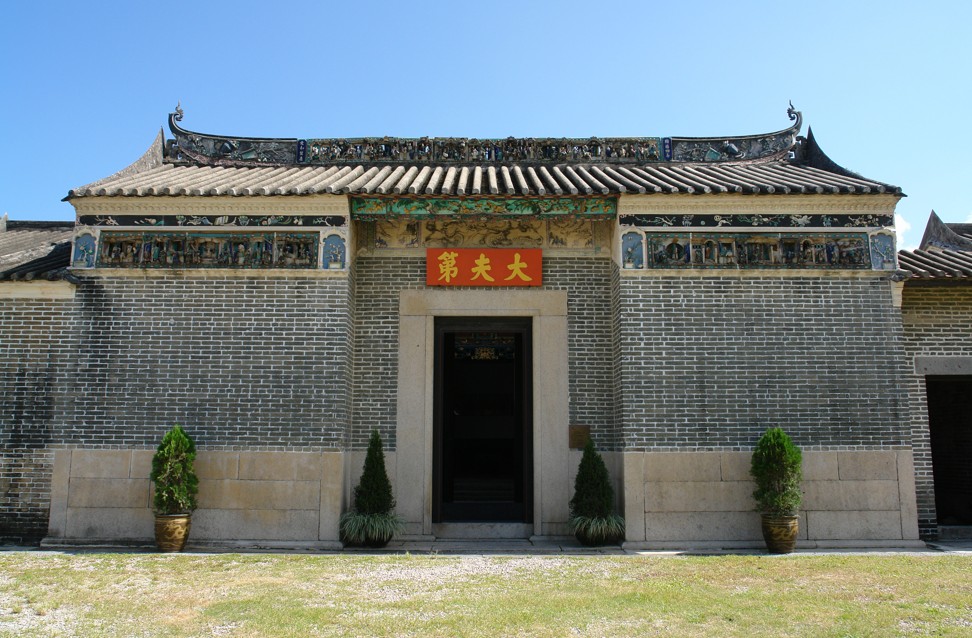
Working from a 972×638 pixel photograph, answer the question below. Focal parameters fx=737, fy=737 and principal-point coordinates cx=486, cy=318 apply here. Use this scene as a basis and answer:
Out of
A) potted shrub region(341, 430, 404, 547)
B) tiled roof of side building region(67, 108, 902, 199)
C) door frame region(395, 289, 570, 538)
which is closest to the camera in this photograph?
potted shrub region(341, 430, 404, 547)

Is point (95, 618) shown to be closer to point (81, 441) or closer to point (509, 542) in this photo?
point (81, 441)

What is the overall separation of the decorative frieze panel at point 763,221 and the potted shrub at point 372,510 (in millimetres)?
A: 4049

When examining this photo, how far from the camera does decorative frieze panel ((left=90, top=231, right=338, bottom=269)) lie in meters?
8.47

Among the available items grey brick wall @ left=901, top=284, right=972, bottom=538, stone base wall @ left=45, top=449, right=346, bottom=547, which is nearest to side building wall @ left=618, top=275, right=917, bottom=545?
grey brick wall @ left=901, top=284, right=972, bottom=538

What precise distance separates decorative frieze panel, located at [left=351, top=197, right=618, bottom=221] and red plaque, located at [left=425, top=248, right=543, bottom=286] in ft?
1.92

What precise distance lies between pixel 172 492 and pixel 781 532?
6.30 m

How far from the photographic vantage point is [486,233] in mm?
9156

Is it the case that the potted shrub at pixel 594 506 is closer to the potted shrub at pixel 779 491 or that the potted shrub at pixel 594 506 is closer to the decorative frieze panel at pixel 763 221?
the potted shrub at pixel 779 491

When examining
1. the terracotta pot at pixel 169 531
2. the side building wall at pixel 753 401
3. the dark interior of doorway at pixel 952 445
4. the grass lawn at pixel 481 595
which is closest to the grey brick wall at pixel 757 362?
the side building wall at pixel 753 401

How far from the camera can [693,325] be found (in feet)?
27.7

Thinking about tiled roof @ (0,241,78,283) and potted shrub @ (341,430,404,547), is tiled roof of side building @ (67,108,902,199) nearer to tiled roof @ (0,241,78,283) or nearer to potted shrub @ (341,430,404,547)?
tiled roof @ (0,241,78,283)

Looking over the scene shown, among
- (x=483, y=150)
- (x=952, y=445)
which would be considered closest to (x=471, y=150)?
(x=483, y=150)

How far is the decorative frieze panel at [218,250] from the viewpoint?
847 cm

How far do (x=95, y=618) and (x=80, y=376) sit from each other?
13.6 ft
